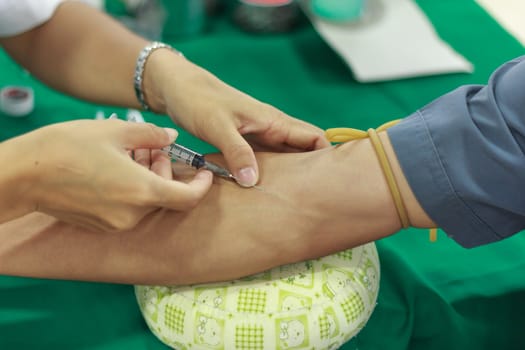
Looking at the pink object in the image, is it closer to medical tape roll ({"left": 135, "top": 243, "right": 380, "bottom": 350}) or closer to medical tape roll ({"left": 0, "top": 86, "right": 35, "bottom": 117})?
medical tape roll ({"left": 0, "top": 86, "right": 35, "bottom": 117})

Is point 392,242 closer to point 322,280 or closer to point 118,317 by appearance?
point 322,280

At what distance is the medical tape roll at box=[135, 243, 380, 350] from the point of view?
905 millimetres

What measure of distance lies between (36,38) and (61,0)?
82 millimetres

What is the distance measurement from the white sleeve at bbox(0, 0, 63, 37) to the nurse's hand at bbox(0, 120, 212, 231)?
0.41 m

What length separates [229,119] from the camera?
1.01 metres

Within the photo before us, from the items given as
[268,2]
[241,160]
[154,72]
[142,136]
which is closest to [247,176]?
[241,160]

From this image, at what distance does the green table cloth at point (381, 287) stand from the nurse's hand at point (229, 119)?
→ 206 millimetres

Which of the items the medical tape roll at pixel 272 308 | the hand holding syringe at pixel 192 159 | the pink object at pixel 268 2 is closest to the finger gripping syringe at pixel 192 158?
the hand holding syringe at pixel 192 159

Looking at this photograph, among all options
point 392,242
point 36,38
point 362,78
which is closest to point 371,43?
point 362,78

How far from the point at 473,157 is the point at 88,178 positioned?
49cm

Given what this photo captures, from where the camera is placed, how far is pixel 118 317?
101 cm

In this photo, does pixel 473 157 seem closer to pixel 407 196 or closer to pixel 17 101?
pixel 407 196

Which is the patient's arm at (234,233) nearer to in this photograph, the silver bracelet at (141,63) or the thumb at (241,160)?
the thumb at (241,160)

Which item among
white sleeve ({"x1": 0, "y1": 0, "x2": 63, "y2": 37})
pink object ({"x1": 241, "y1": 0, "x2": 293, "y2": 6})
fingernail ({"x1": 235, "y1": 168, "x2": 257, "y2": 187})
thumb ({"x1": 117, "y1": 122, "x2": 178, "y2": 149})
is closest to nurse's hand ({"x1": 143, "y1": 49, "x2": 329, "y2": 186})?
fingernail ({"x1": 235, "y1": 168, "x2": 257, "y2": 187})
